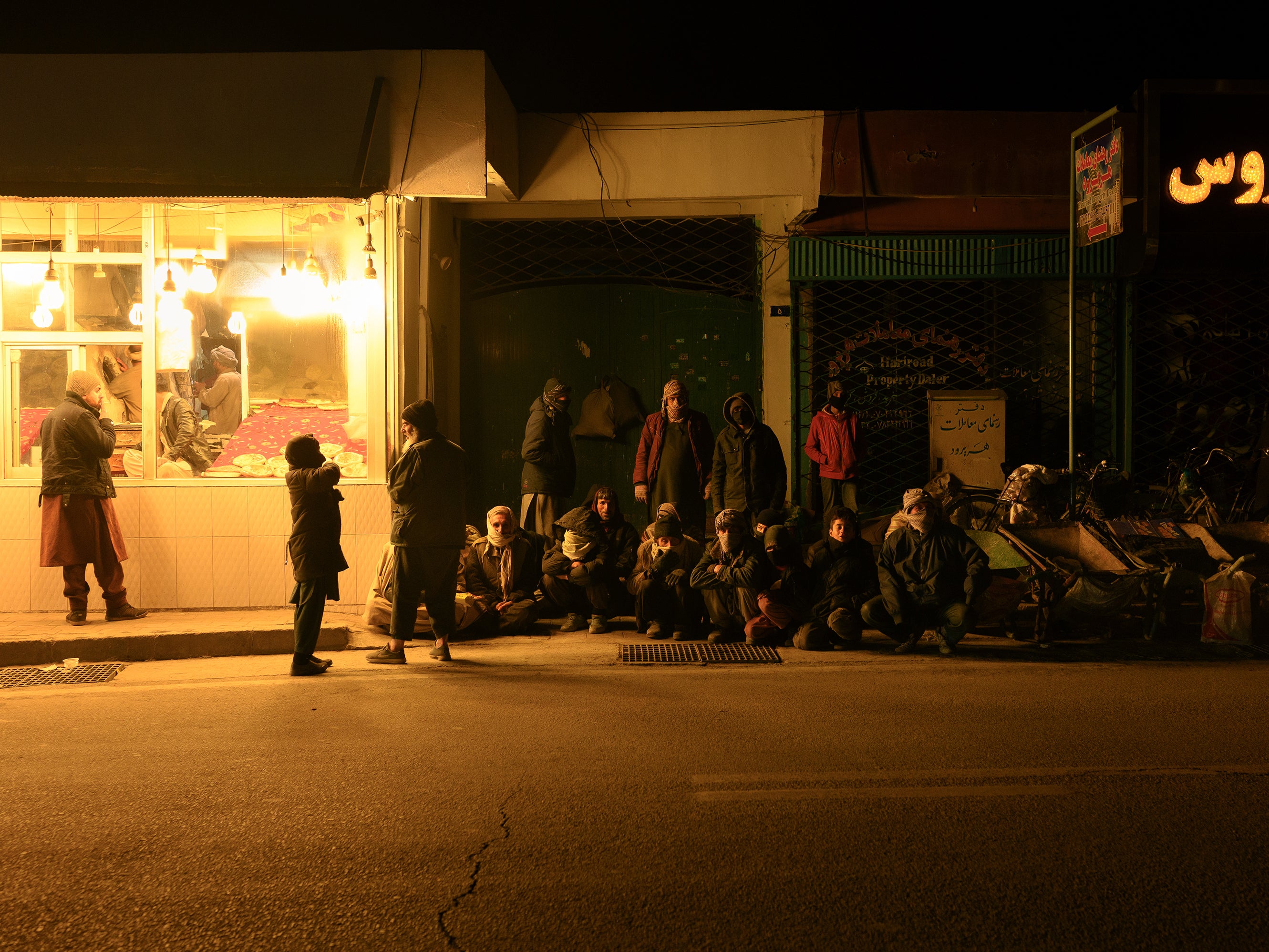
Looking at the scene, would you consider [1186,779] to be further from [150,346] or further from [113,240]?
[113,240]

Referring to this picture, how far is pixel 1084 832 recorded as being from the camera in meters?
4.11

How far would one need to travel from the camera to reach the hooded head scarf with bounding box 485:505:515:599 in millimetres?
9242

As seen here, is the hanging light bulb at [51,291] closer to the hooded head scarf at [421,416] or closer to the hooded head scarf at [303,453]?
the hooded head scarf at [303,453]

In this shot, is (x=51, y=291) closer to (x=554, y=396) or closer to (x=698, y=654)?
(x=554, y=396)

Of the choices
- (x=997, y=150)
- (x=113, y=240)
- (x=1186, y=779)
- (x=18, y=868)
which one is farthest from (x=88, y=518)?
(x=997, y=150)

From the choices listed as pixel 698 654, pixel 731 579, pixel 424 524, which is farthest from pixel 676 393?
pixel 424 524

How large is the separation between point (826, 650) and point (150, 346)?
677 centimetres

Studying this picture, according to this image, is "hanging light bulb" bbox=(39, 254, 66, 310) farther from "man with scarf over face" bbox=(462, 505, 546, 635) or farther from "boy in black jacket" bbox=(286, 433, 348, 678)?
"man with scarf over face" bbox=(462, 505, 546, 635)

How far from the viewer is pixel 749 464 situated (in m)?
9.95

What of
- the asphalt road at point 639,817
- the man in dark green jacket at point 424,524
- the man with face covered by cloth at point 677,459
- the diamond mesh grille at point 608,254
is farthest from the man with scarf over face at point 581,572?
the diamond mesh grille at point 608,254

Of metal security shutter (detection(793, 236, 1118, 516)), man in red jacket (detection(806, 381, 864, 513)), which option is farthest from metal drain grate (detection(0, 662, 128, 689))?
metal security shutter (detection(793, 236, 1118, 516))

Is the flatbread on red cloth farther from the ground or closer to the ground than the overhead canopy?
closer to the ground

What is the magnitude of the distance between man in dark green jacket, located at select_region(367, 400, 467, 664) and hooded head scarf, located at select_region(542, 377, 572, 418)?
8.20ft

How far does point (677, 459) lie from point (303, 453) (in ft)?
12.9
